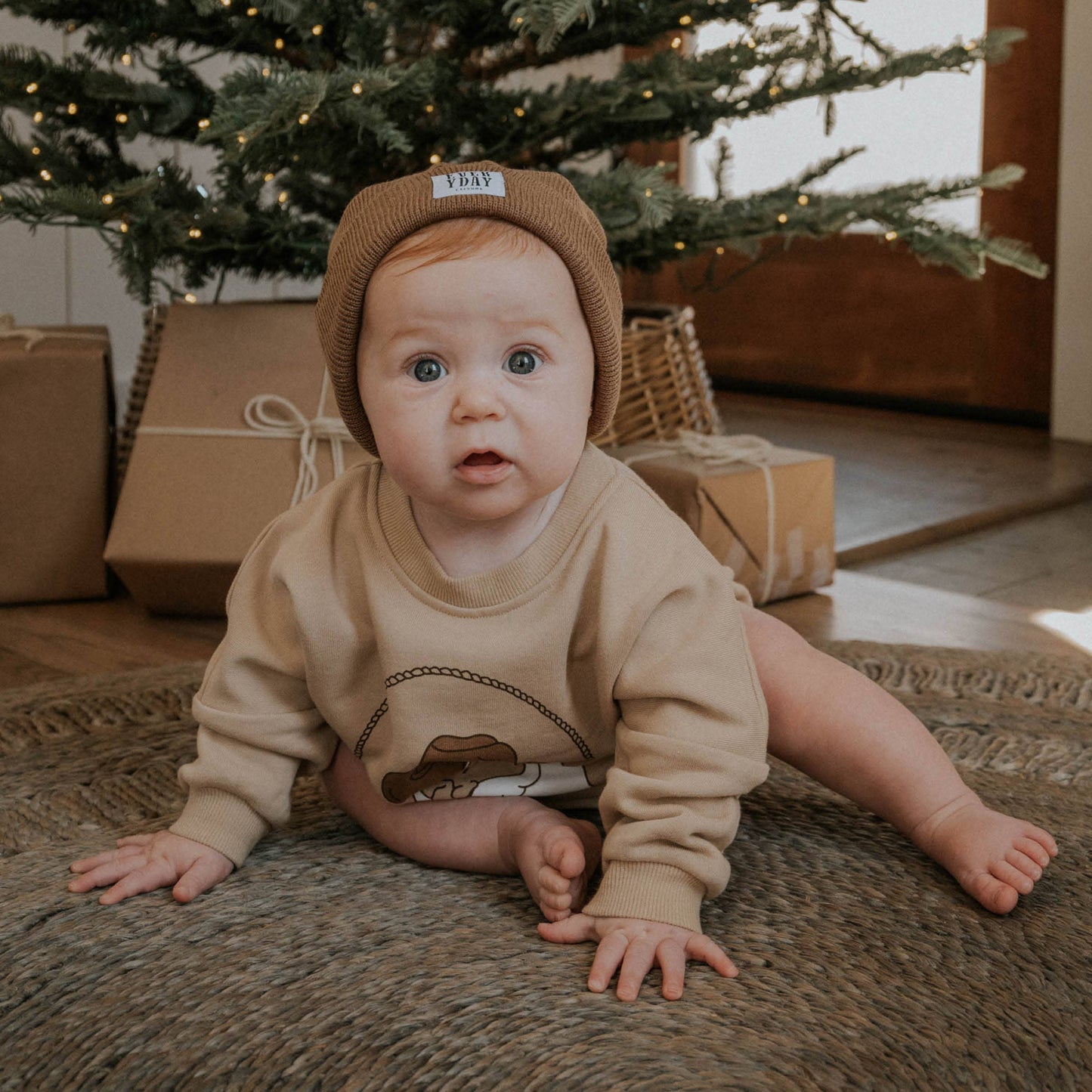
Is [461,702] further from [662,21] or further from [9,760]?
[662,21]

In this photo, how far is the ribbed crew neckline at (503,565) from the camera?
2.32 ft

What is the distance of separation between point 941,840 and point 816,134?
8.21 ft

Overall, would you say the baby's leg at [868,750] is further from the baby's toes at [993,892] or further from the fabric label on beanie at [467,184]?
the fabric label on beanie at [467,184]

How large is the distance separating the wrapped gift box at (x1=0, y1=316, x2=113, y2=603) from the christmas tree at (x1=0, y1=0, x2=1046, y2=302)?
14 centimetres

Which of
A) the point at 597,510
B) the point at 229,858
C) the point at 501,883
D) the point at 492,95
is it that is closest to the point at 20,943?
the point at 229,858

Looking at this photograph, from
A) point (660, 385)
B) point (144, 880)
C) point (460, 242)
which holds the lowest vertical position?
point (144, 880)

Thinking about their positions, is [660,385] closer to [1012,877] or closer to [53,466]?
[53,466]

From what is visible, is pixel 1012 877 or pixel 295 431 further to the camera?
pixel 295 431

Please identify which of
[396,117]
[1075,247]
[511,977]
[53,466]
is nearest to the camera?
[511,977]

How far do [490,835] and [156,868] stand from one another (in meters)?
0.17

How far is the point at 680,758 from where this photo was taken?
26.4 inches

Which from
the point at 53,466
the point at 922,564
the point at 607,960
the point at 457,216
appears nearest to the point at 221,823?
the point at 607,960

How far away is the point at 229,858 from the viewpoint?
2.41 ft

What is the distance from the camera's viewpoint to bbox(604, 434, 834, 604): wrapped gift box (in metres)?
1.44
